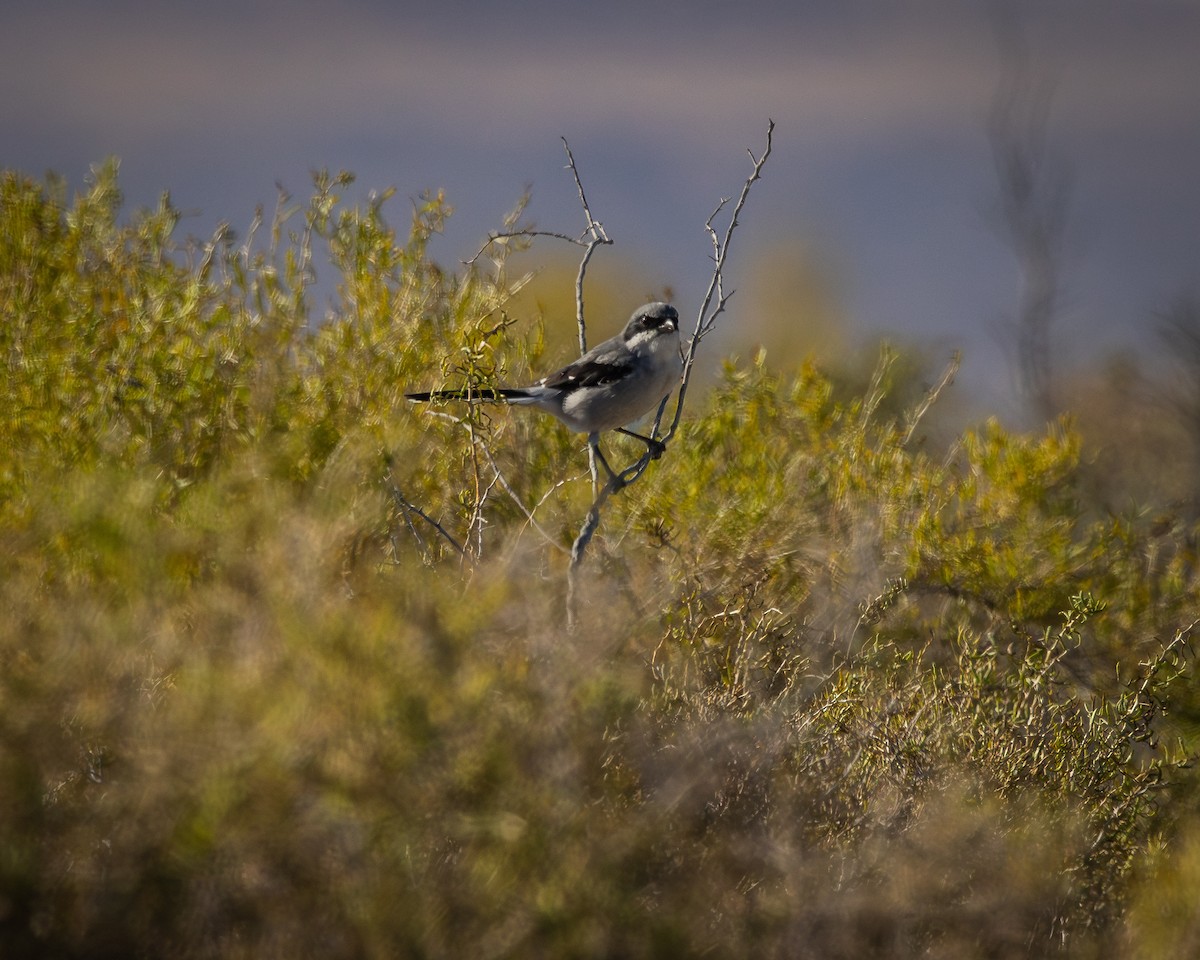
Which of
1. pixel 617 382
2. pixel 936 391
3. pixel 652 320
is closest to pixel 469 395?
pixel 617 382

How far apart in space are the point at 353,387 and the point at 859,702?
2472 mm

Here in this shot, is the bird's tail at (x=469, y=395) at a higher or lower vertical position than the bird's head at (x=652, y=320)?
lower

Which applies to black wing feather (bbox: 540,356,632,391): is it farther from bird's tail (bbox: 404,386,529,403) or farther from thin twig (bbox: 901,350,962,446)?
thin twig (bbox: 901,350,962,446)

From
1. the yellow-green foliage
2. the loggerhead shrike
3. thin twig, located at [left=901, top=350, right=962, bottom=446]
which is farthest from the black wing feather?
thin twig, located at [left=901, top=350, right=962, bottom=446]

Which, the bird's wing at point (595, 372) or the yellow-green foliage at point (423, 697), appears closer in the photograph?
the yellow-green foliage at point (423, 697)

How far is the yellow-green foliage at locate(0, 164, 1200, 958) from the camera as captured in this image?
2.45 metres

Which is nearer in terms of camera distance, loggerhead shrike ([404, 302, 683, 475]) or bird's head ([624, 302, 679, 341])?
loggerhead shrike ([404, 302, 683, 475])

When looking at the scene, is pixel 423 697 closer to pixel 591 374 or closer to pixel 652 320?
pixel 591 374

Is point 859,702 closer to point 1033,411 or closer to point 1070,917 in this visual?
point 1070,917

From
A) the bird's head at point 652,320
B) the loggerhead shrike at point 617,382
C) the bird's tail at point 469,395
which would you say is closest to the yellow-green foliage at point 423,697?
the bird's tail at point 469,395

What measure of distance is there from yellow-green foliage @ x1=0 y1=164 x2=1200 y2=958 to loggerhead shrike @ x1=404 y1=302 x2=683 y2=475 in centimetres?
35

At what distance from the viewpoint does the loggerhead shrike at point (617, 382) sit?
491cm

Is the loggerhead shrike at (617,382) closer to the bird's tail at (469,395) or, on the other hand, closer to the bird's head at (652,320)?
the bird's head at (652,320)

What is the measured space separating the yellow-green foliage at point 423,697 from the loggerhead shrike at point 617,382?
348 mm
